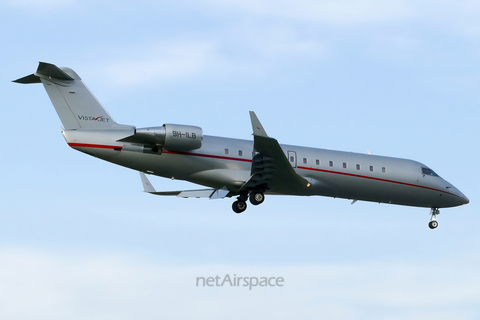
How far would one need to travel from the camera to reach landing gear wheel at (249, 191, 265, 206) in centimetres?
2308

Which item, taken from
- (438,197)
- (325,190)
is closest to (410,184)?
(438,197)

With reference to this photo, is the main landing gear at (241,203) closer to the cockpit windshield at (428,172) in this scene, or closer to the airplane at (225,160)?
the airplane at (225,160)

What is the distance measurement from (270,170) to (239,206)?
2.17 meters

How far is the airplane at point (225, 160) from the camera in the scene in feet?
70.3

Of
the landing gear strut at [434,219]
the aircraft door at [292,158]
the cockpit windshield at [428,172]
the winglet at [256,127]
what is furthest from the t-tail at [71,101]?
the landing gear strut at [434,219]

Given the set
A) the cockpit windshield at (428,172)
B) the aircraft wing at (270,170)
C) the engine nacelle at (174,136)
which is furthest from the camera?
the cockpit windshield at (428,172)

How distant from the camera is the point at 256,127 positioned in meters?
20.6

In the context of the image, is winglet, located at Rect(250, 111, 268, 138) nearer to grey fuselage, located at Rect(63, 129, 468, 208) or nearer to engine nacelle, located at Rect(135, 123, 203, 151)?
engine nacelle, located at Rect(135, 123, 203, 151)

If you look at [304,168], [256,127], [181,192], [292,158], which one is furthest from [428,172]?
[181,192]

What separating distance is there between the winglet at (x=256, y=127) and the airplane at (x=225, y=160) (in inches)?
1.2

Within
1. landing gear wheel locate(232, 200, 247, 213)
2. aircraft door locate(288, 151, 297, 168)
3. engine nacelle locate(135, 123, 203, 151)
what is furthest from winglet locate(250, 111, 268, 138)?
landing gear wheel locate(232, 200, 247, 213)

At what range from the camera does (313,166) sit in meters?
23.5

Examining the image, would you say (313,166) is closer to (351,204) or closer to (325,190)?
(325,190)

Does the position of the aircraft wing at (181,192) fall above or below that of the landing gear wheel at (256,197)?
above
